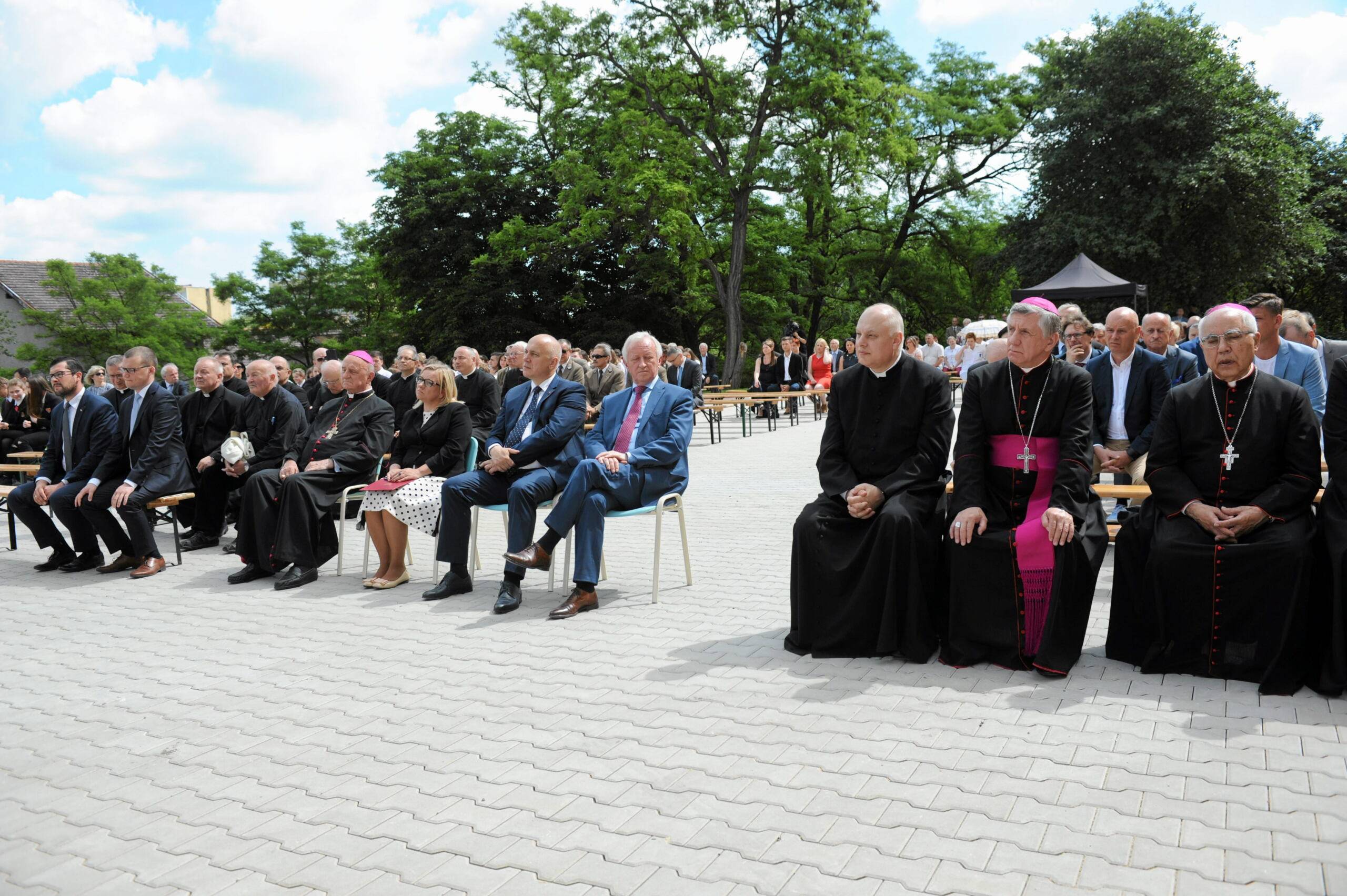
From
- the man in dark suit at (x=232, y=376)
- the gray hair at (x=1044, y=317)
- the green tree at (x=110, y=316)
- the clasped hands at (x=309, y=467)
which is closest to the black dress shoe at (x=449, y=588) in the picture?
the clasped hands at (x=309, y=467)

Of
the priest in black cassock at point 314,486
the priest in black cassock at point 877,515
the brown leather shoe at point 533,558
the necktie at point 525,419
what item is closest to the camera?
the priest in black cassock at point 877,515

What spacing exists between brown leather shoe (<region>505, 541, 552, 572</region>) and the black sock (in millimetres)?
19

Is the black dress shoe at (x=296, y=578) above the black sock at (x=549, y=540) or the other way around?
the other way around

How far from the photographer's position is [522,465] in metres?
7.07

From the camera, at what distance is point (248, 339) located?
1980 inches

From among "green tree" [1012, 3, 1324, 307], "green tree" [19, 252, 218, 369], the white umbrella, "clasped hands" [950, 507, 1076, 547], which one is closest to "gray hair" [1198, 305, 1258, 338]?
"clasped hands" [950, 507, 1076, 547]

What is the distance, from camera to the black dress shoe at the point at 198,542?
916 cm

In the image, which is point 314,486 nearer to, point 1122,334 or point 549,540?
point 549,540

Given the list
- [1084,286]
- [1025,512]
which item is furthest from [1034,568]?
[1084,286]

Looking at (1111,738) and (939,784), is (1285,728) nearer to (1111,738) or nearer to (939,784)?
(1111,738)

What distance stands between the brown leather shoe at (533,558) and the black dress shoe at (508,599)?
144 mm

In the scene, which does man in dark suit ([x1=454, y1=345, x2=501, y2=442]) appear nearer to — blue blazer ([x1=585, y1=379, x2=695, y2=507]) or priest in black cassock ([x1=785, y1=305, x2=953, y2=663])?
blue blazer ([x1=585, y1=379, x2=695, y2=507])

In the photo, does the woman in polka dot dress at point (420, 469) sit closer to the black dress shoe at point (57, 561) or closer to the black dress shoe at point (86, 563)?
the black dress shoe at point (86, 563)

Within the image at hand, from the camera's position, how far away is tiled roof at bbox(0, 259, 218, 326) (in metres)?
59.4
